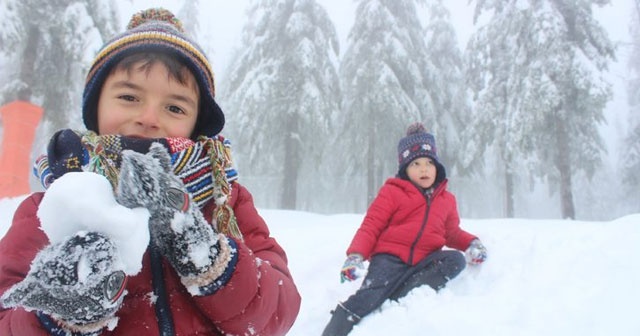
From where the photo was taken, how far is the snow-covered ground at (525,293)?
10.1 feet

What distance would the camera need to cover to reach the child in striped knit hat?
92 cm

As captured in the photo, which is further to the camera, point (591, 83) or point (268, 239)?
point (591, 83)

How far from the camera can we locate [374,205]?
4.43 m

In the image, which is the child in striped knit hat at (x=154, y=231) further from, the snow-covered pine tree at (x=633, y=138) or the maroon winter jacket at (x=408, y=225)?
the snow-covered pine tree at (x=633, y=138)

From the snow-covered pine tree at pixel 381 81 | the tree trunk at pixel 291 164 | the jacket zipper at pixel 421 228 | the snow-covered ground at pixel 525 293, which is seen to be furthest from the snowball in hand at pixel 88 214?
the snow-covered pine tree at pixel 381 81

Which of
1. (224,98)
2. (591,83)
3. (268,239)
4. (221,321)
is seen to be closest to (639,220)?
(268,239)

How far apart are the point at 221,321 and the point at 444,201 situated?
3.67m

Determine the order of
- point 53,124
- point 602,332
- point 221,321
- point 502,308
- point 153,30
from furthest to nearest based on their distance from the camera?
1. point 53,124
2. point 502,308
3. point 602,332
4. point 153,30
5. point 221,321

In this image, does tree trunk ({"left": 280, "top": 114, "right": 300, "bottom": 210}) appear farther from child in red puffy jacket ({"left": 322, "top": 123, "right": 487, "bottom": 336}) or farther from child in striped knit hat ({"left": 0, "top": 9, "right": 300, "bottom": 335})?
child in striped knit hat ({"left": 0, "top": 9, "right": 300, "bottom": 335})

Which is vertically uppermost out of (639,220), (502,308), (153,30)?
(153,30)

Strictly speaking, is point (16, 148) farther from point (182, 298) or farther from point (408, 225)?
point (182, 298)

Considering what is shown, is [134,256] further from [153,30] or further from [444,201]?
[444,201]

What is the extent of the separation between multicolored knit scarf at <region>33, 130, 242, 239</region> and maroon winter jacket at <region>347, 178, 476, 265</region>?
285 centimetres

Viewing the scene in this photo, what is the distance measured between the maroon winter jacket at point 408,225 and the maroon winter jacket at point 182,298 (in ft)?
9.26
